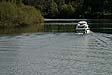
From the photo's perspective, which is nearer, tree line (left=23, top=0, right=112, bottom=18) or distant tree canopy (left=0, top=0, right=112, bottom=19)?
distant tree canopy (left=0, top=0, right=112, bottom=19)

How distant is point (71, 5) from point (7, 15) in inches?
3187

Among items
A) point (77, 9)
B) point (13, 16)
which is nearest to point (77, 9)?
point (77, 9)

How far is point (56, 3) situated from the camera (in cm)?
16662

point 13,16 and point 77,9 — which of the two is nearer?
point 13,16

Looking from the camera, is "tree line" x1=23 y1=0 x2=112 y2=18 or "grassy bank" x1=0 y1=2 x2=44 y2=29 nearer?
"grassy bank" x1=0 y1=2 x2=44 y2=29

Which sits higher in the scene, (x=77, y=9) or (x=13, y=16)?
(x=13, y=16)

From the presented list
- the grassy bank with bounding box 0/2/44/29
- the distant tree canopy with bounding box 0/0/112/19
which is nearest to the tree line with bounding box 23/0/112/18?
the distant tree canopy with bounding box 0/0/112/19

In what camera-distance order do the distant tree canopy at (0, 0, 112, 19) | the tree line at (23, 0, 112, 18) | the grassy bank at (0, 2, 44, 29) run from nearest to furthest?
1. the grassy bank at (0, 2, 44, 29)
2. the distant tree canopy at (0, 0, 112, 19)
3. the tree line at (23, 0, 112, 18)

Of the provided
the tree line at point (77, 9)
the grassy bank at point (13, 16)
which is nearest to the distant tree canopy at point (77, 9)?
the tree line at point (77, 9)

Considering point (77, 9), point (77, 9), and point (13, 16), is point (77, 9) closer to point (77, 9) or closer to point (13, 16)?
point (77, 9)

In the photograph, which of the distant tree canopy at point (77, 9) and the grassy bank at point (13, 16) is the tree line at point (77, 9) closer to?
the distant tree canopy at point (77, 9)

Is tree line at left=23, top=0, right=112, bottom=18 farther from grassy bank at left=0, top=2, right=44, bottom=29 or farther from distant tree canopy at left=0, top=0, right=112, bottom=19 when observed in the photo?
grassy bank at left=0, top=2, right=44, bottom=29

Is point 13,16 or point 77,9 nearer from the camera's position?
A: point 13,16

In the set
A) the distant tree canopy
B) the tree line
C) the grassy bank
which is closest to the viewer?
the grassy bank
